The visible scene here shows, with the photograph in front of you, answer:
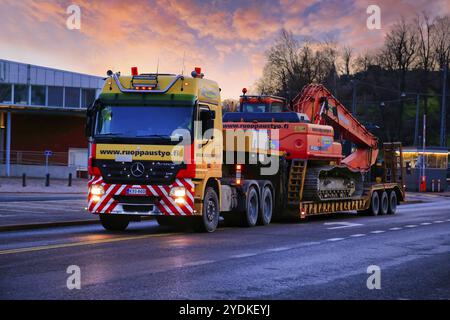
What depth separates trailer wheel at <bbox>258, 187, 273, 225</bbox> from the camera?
21.9 m

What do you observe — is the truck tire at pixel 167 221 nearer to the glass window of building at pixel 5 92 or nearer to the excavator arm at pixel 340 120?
the excavator arm at pixel 340 120

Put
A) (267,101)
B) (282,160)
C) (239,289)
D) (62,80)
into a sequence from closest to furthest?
1. (239,289)
2. (282,160)
3. (267,101)
4. (62,80)

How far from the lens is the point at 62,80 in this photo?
58188mm

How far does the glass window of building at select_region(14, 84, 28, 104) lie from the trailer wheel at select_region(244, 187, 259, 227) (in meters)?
38.6

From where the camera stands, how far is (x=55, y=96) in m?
57.9

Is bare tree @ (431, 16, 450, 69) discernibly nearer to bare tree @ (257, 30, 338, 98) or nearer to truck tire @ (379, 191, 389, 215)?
bare tree @ (257, 30, 338, 98)

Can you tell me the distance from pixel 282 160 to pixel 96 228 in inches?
245

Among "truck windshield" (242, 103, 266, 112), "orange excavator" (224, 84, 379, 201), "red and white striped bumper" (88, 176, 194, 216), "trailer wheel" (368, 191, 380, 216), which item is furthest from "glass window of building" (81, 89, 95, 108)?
"red and white striped bumper" (88, 176, 194, 216)

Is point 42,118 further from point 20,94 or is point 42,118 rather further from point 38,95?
point 20,94

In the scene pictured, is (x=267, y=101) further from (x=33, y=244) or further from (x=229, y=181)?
(x=33, y=244)

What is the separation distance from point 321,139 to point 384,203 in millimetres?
6461

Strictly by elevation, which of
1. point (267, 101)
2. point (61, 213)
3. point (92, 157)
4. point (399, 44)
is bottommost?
point (61, 213)

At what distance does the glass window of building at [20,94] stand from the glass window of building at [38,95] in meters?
0.49
